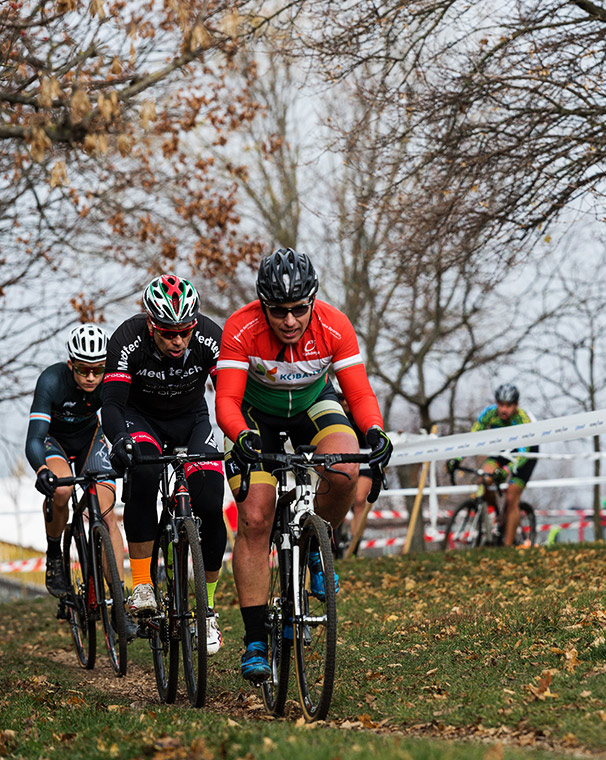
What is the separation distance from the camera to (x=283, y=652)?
5.46 meters

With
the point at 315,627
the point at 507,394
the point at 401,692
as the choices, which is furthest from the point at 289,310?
the point at 507,394

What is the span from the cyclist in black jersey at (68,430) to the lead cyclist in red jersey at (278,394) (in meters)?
2.23

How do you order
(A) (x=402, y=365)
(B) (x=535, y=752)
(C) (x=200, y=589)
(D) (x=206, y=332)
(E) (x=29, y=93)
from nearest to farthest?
(B) (x=535, y=752) < (C) (x=200, y=589) < (D) (x=206, y=332) < (E) (x=29, y=93) < (A) (x=402, y=365)

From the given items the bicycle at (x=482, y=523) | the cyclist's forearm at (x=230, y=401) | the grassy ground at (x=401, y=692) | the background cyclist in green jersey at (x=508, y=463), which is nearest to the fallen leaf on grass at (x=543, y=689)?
the grassy ground at (x=401, y=692)

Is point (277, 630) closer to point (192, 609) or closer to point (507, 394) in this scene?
point (192, 609)

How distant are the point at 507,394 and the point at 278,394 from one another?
7.44 metres

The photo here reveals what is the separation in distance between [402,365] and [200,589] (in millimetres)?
23844

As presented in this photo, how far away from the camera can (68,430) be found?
29.0 ft

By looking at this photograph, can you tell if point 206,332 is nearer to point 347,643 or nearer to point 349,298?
point 347,643

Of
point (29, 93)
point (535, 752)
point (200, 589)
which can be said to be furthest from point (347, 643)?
point (29, 93)

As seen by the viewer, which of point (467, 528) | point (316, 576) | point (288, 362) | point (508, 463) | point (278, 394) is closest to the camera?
point (316, 576)

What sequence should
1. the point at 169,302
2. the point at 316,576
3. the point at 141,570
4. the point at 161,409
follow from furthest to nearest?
the point at 161,409 < the point at 141,570 < the point at 169,302 < the point at 316,576

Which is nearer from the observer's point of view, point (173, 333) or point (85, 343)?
point (173, 333)

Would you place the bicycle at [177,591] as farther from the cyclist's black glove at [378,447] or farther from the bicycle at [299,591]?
the cyclist's black glove at [378,447]
